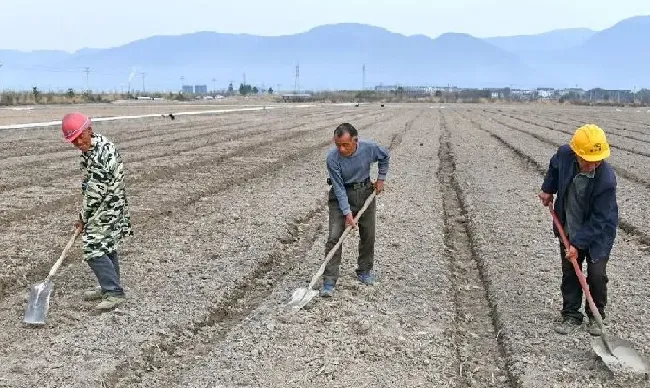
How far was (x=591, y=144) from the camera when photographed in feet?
18.1

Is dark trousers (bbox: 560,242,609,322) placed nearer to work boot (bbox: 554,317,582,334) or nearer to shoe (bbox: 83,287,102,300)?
work boot (bbox: 554,317,582,334)

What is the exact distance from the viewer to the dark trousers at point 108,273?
6.56m

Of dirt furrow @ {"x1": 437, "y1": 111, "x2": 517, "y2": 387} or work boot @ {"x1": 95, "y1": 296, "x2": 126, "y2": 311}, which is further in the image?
work boot @ {"x1": 95, "y1": 296, "x2": 126, "y2": 311}

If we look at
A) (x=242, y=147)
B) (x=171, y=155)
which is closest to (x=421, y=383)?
(x=171, y=155)

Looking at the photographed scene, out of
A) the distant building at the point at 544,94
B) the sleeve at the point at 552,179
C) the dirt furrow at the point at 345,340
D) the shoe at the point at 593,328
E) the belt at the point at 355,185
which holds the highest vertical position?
the sleeve at the point at 552,179

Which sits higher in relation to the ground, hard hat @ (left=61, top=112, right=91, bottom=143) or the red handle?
hard hat @ (left=61, top=112, right=91, bottom=143)

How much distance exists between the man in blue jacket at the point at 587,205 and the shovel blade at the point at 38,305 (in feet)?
14.4

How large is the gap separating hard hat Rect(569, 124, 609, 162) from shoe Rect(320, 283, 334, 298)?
262cm

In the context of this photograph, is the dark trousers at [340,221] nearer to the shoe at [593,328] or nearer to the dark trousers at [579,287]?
the dark trousers at [579,287]

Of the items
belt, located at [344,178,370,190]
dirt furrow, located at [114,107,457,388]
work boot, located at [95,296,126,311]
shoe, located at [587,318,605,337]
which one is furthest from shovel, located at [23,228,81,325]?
shoe, located at [587,318,605,337]

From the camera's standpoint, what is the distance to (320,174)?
16250mm

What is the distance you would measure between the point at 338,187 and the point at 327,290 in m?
1.03

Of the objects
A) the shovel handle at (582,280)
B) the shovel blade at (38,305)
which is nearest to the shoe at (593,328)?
the shovel handle at (582,280)

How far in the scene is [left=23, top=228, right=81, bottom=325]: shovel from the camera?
20.4ft
